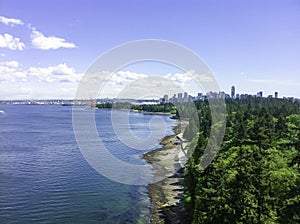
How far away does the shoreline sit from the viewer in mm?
23656

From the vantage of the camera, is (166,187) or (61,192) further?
(166,187)

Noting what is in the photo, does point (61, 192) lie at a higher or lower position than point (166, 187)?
lower

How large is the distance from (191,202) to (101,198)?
8979 mm

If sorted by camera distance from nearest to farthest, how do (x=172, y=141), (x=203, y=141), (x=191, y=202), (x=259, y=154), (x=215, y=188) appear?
(x=259, y=154) < (x=215, y=188) < (x=191, y=202) < (x=203, y=141) < (x=172, y=141)

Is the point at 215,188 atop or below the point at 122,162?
atop

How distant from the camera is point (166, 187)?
31.2 metres

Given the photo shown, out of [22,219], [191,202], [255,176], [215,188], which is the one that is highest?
[255,176]

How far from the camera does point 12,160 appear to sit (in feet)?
128

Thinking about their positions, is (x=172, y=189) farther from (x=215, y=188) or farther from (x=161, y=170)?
(x=215, y=188)

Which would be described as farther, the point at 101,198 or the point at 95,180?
the point at 95,180

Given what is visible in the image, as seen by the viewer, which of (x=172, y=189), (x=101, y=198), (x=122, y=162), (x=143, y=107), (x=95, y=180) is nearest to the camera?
(x=101, y=198)

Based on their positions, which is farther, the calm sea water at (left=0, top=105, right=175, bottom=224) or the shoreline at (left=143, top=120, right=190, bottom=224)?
the shoreline at (left=143, top=120, right=190, bottom=224)

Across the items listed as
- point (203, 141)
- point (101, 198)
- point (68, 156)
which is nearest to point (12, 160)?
point (68, 156)

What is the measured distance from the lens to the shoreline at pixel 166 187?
23656 millimetres
